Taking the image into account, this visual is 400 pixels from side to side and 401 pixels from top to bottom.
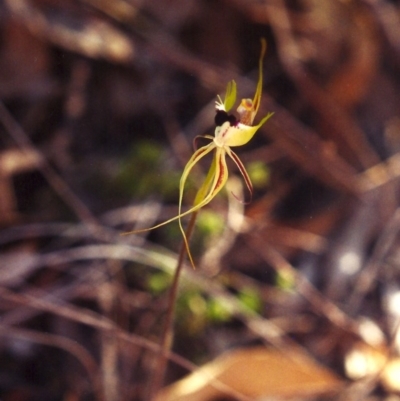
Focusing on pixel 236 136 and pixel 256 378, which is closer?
pixel 236 136

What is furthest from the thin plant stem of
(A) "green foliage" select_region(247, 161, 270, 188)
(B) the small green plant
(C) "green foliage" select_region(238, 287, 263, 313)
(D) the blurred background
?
(A) "green foliage" select_region(247, 161, 270, 188)

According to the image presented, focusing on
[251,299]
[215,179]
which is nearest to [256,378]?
[251,299]

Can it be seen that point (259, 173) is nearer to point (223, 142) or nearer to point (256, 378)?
point (256, 378)

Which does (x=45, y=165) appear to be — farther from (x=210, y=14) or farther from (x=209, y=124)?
(x=210, y=14)

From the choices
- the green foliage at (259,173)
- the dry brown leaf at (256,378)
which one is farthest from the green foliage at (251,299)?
the green foliage at (259,173)

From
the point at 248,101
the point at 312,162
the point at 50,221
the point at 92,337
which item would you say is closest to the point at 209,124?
the point at 312,162

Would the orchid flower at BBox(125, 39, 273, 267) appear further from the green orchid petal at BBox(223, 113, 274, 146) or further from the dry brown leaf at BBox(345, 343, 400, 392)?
the dry brown leaf at BBox(345, 343, 400, 392)

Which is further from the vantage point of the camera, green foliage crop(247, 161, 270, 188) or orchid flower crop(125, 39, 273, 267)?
green foliage crop(247, 161, 270, 188)

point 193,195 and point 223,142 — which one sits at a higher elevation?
point 193,195

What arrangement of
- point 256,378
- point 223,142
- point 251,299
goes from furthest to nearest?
point 251,299
point 256,378
point 223,142
